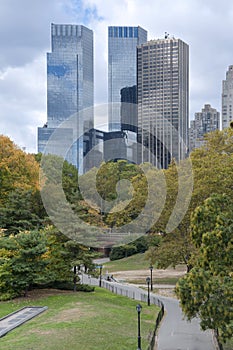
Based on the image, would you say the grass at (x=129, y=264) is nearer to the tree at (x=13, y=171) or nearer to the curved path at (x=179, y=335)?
the tree at (x=13, y=171)

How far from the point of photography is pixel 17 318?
29.7 m

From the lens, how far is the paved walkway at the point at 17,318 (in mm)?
27097

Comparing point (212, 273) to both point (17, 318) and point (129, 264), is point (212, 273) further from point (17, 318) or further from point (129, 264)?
point (129, 264)

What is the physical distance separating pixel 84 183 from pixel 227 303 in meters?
58.7

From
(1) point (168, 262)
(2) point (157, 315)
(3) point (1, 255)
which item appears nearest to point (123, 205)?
(1) point (168, 262)

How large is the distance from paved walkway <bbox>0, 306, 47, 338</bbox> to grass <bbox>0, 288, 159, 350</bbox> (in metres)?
0.44

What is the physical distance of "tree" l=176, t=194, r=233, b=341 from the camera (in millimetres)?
20703

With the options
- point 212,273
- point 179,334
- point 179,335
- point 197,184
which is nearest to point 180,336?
point 179,335

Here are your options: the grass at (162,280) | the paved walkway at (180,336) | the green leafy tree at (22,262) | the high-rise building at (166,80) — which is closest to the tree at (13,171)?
the green leafy tree at (22,262)

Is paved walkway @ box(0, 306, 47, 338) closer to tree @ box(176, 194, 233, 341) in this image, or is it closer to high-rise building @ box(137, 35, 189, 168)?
tree @ box(176, 194, 233, 341)

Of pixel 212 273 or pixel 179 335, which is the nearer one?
pixel 212 273

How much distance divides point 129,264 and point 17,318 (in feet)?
117

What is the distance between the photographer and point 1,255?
3734 cm

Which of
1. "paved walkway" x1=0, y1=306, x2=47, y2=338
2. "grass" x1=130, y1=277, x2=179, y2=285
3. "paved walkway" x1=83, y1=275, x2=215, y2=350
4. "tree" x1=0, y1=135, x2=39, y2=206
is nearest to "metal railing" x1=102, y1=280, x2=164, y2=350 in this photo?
"paved walkway" x1=83, y1=275, x2=215, y2=350
